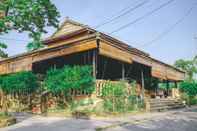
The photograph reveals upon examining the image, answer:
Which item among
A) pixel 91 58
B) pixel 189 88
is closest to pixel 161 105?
pixel 91 58

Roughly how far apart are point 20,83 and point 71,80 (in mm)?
5385

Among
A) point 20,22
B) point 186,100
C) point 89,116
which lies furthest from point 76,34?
point 186,100

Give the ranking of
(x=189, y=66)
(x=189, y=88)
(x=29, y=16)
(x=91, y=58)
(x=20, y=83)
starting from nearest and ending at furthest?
(x=29, y=16)
(x=91, y=58)
(x=20, y=83)
(x=189, y=88)
(x=189, y=66)

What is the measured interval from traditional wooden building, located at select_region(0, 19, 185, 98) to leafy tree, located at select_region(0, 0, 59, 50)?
67.3 inches

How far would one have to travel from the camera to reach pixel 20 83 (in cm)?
2048

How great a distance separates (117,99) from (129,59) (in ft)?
11.3

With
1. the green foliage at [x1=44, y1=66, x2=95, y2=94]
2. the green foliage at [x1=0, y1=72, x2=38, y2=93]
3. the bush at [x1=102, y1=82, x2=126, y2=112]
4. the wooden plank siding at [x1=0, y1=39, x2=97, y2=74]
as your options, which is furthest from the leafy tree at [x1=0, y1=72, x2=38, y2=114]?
the bush at [x1=102, y1=82, x2=126, y2=112]

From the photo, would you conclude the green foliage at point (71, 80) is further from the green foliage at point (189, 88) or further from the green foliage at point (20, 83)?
the green foliage at point (189, 88)

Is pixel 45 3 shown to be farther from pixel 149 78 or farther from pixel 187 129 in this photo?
pixel 149 78

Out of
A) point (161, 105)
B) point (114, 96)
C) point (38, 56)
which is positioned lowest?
point (161, 105)

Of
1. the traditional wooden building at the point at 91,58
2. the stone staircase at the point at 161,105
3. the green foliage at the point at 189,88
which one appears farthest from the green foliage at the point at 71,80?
the green foliage at the point at 189,88

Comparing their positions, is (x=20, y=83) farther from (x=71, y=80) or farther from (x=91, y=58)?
(x=91, y=58)

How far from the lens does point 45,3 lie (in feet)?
52.7

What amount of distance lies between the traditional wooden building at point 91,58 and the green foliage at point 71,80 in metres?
0.65
